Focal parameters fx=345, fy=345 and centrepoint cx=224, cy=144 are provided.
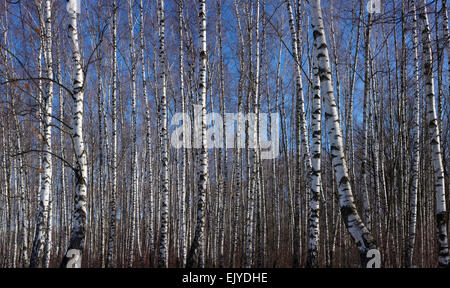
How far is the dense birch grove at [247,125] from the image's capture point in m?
5.51

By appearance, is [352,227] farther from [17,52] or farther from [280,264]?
[17,52]

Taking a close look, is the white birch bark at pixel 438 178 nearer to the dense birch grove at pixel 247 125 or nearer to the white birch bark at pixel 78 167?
the dense birch grove at pixel 247 125

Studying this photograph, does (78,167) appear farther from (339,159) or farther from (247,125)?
(247,125)

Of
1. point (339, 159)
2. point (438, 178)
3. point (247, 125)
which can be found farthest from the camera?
point (247, 125)

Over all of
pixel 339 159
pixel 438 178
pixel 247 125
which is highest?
pixel 247 125

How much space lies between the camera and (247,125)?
10.4 metres

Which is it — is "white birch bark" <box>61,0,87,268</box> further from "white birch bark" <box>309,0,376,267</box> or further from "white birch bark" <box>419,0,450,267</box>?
"white birch bark" <box>419,0,450,267</box>

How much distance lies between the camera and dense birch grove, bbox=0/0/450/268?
5.51 meters

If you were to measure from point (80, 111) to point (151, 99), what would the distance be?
1422 cm

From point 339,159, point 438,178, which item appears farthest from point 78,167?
point 438,178

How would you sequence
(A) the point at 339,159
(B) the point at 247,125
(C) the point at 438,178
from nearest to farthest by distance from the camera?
(A) the point at 339,159 < (C) the point at 438,178 < (B) the point at 247,125

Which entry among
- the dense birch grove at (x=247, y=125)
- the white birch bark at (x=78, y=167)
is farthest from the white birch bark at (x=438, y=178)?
the white birch bark at (x=78, y=167)
